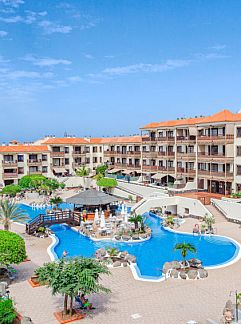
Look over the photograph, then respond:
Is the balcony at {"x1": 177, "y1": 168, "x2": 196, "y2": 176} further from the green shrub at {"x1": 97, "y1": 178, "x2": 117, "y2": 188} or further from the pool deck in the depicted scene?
the pool deck

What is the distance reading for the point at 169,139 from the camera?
48594 mm

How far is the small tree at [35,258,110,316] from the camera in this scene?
559 inches

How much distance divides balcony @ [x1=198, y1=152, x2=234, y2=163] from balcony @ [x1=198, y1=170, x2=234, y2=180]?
57.0 inches

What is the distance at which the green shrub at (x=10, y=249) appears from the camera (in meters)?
18.8

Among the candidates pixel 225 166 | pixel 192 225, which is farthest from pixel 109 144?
pixel 192 225

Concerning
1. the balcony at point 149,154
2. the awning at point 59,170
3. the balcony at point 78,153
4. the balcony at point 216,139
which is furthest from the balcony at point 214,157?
the balcony at point 78,153

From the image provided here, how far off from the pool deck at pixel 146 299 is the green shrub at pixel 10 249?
5.22 ft

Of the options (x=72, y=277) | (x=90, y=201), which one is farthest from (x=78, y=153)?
(x=72, y=277)

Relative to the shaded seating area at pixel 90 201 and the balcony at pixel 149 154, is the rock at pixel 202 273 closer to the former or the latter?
the shaded seating area at pixel 90 201

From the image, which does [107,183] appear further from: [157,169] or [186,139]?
[186,139]

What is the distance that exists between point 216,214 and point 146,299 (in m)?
20.3

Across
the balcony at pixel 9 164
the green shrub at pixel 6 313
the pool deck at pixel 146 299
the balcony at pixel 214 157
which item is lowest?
the pool deck at pixel 146 299

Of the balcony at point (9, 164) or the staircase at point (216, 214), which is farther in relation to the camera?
the balcony at point (9, 164)

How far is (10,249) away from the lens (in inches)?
747
